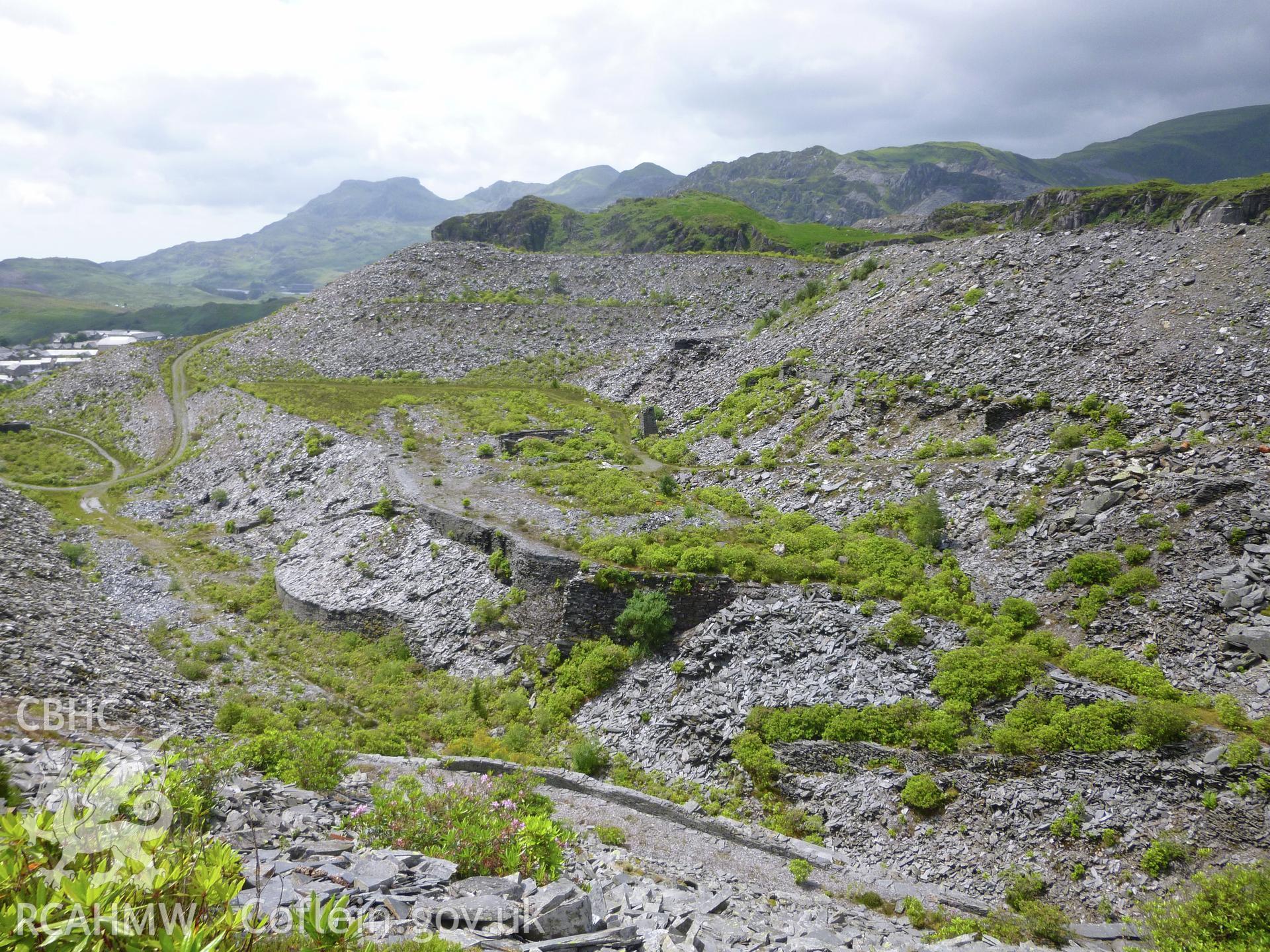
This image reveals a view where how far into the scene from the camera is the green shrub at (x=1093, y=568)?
66.1 feet

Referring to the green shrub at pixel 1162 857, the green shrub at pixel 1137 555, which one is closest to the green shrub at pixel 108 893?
the green shrub at pixel 1162 857

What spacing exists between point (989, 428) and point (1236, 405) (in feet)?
28.9

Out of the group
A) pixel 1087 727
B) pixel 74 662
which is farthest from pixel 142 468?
pixel 1087 727

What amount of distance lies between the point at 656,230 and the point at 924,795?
426ft

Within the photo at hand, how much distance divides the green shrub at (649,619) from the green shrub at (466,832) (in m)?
9.74

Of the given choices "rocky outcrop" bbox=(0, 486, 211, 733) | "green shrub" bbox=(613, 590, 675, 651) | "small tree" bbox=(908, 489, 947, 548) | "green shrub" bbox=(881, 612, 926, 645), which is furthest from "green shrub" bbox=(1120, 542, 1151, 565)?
"rocky outcrop" bbox=(0, 486, 211, 733)

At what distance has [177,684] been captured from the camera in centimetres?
2111

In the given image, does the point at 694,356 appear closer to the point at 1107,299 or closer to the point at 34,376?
the point at 1107,299

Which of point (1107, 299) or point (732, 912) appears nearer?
point (732, 912)

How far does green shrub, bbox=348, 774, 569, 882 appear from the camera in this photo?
36.2 ft

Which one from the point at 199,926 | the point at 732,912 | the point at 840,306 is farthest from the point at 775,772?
the point at 840,306

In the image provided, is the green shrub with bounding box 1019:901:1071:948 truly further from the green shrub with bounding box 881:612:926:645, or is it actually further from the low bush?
the green shrub with bounding box 881:612:926:645

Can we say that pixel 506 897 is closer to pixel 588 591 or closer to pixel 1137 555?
pixel 588 591

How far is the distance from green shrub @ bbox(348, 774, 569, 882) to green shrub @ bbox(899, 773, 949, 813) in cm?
879
